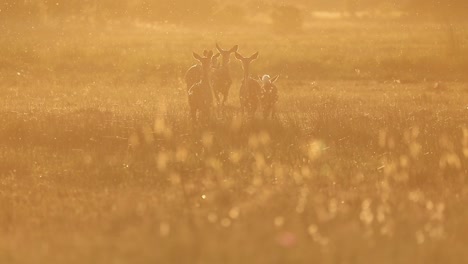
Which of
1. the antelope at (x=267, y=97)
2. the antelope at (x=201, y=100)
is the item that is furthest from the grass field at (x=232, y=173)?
the antelope at (x=267, y=97)

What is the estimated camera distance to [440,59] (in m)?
40.0

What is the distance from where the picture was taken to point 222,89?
24.5 metres

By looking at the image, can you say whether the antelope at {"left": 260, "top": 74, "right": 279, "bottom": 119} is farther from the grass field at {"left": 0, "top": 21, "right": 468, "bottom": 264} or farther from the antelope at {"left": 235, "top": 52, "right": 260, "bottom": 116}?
the grass field at {"left": 0, "top": 21, "right": 468, "bottom": 264}

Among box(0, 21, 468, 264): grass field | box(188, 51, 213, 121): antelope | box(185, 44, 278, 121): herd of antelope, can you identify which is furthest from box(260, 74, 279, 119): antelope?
box(188, 51, 213, 121): antelope

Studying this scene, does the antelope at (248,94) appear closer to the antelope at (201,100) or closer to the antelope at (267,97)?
the antelope at (267,97)

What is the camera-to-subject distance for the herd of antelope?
798 inches

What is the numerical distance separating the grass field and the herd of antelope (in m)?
0.51

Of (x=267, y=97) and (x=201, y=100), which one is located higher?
(x=201, y=100)

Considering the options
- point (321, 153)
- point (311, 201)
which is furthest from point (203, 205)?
point (321, 153)

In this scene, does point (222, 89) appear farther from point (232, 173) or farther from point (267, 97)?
point (232, 173)

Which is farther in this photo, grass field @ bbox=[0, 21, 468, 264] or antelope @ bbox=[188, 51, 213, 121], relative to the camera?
antelope @ bbox=[188, 51, 213, 121]

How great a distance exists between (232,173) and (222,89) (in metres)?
10.7

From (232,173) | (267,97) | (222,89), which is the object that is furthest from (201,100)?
(232,173)

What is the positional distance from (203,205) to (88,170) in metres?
3.93
